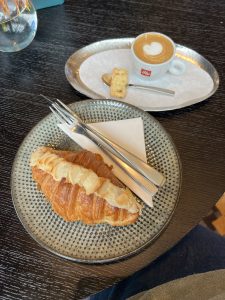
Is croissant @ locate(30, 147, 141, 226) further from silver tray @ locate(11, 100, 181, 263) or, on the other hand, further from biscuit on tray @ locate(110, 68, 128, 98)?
biscuit on tray @ locate(110, 68, 128, 98)

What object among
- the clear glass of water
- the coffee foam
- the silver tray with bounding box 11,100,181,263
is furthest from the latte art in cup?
the clear glass of water

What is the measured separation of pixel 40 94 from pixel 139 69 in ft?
0.84

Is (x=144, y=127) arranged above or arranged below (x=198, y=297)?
above

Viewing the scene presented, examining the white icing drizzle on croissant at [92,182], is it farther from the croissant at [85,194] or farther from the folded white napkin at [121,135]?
the folded white napkin at [121,135]

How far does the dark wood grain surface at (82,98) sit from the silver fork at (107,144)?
0.23 feet

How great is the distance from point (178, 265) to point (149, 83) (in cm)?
46

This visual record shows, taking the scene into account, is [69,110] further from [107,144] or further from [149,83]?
[149,83]

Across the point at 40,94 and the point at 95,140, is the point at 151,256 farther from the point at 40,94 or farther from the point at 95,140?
the point at 40,94

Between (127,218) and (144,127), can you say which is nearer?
(127,218)

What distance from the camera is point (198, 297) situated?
73 centimetres

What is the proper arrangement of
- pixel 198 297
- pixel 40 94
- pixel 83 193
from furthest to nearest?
1. pixel 40 94
2. pixel 198 297
3. pixel 83 193

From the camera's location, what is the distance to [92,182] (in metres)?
0.62

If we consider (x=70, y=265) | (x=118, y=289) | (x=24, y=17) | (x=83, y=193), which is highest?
(x=24, y=17)

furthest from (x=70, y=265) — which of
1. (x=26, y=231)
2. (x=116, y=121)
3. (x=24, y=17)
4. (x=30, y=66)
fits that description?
(x=24, y=17)
